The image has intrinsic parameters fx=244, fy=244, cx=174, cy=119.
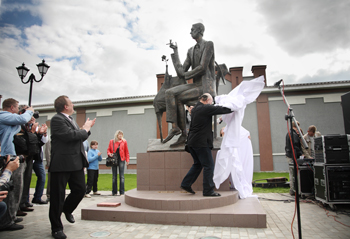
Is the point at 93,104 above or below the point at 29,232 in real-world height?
above

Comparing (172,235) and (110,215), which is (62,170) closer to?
(110,215)

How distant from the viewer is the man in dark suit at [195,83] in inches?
217

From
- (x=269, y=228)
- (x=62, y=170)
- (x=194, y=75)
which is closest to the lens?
(x=62, y=170)

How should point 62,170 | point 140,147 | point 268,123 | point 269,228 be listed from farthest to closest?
point 140,147
point 268,123
point 269,228
point 62,170

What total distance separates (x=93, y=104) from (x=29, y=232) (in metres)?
15.6

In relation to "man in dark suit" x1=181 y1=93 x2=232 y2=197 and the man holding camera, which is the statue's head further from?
the man holding camera

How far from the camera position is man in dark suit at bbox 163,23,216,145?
5.51 metres

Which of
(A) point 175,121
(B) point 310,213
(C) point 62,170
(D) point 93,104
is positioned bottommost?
(B) point 310,213

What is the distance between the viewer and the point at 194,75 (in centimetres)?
560

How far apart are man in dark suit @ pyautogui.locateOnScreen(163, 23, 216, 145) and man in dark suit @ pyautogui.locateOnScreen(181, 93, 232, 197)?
124 centimetres

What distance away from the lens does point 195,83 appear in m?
5.76

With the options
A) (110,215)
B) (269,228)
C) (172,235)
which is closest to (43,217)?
(110,215)

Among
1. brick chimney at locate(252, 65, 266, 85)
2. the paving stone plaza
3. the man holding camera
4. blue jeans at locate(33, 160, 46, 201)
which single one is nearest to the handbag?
blue jeans at locate(33, 160, 46, 201)

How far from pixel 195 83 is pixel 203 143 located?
1977 mm
